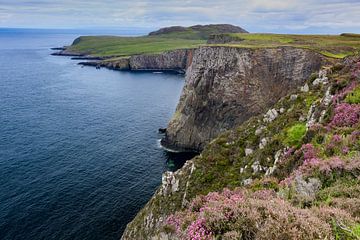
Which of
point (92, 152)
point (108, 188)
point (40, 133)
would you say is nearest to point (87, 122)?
A: point (40, 133)

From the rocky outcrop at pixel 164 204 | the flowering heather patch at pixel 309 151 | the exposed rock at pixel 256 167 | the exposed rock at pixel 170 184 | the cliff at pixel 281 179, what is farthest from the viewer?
the exposed rock at pixel 170 184

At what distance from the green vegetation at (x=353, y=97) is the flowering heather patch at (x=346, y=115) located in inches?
27.0

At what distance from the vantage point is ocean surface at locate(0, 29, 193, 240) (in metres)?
52.4

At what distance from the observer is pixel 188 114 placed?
87.3 meters

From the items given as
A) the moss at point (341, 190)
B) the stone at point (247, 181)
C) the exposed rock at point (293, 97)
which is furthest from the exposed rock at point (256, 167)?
the moss at point (341, 190)

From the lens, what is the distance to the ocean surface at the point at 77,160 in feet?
172

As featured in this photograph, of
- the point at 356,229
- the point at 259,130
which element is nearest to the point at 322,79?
the point at 259,130

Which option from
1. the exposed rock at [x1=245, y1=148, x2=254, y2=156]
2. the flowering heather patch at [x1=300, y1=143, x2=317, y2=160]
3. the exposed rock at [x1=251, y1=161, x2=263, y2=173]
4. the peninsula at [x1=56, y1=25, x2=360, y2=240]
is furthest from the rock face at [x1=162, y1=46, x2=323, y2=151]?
the flowering heather patch at [x1=300, y1=143, x2=317, y2=160]

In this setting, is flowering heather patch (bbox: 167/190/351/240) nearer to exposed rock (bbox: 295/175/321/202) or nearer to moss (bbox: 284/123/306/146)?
exposed rock (bbox: 295/175/321/202)

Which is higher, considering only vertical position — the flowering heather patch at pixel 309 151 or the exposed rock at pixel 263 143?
the flowering heather patch at pixel 309 151

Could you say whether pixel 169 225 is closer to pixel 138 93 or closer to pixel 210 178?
pixel 210 178

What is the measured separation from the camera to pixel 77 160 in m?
73.6

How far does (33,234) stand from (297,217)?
49.0 meters

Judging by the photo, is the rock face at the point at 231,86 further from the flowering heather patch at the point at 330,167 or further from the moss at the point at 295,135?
the flowering heather patch at the point at 330,167
